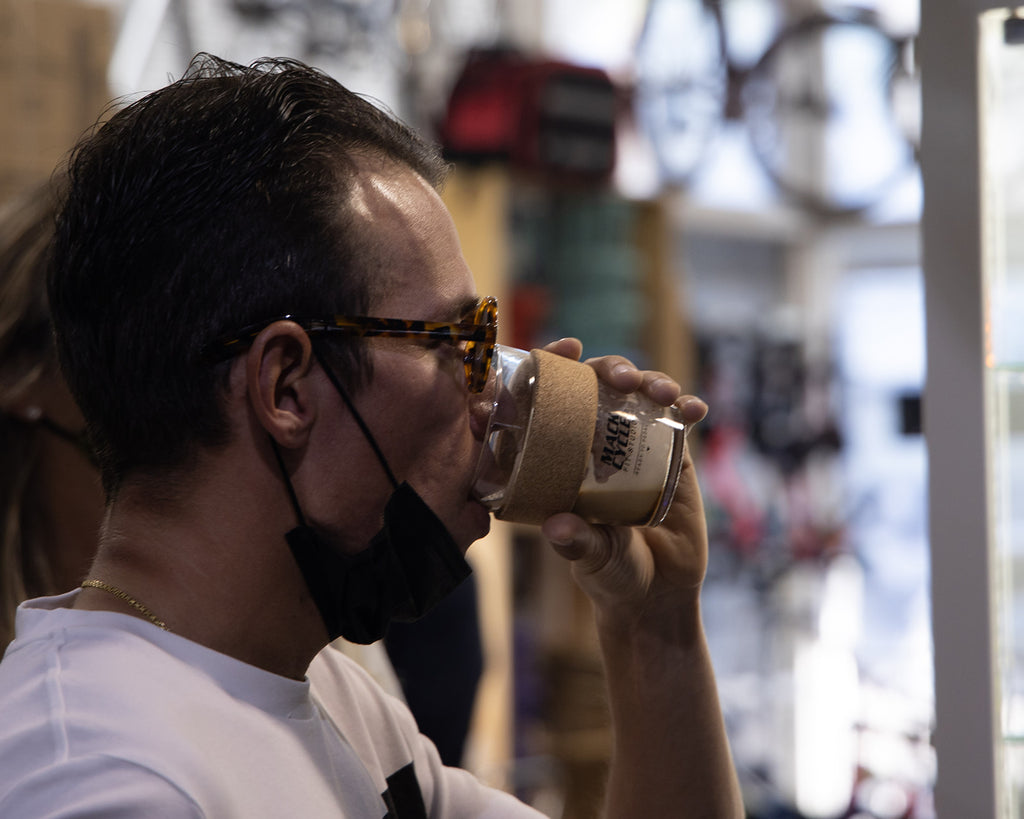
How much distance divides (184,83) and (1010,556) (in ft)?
2.97

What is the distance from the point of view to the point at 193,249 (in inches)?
37.8

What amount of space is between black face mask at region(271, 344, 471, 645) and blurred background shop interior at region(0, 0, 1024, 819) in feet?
1.54

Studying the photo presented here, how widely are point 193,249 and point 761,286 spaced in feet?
20.7

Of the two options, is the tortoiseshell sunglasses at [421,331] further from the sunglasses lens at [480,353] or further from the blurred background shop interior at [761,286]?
the blurred background shop interior at [761,286]

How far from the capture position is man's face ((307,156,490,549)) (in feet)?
3.33

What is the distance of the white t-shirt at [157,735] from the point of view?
0.78m

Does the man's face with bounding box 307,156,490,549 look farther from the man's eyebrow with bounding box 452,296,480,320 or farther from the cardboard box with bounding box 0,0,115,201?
the cardboard box with bounding box 0,0,115,201

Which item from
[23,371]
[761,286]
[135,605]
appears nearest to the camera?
[135,605]

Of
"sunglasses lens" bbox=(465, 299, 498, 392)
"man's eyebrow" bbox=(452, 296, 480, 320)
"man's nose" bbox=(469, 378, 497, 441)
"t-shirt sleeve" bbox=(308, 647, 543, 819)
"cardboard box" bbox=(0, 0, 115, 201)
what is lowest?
"t-shirt sleeve" bbox=(308, 647, 543, 819)

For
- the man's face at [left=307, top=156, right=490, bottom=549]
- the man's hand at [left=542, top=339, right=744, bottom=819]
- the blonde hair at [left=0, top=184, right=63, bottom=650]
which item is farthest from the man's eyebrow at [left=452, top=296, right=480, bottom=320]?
the blonde hair at [left=0, top=184, right=63, bottom=650]

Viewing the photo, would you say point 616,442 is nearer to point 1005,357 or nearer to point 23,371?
point 1005,357

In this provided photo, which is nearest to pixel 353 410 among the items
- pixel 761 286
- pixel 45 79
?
pixel 45 79

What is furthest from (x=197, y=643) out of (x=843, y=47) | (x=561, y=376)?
(x=843, y=47)

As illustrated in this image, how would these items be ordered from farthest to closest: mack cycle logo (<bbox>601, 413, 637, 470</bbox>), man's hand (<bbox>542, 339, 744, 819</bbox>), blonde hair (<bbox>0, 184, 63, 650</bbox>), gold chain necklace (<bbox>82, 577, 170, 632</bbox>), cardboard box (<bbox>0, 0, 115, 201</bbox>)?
cardboard box (<bbox>0, 0, 115, 201</bbox>) → blonde hair (<bbox>0, 184, 63, 650</bbox>) → man's hand (<bbox>542, 339, 744, 819</bbox>) → mack cycle logo (<bbox>601, 413, 637, 470</bbox>) → gold chain necklace (<bbox>82, 577, 170, 632</bbox>)
